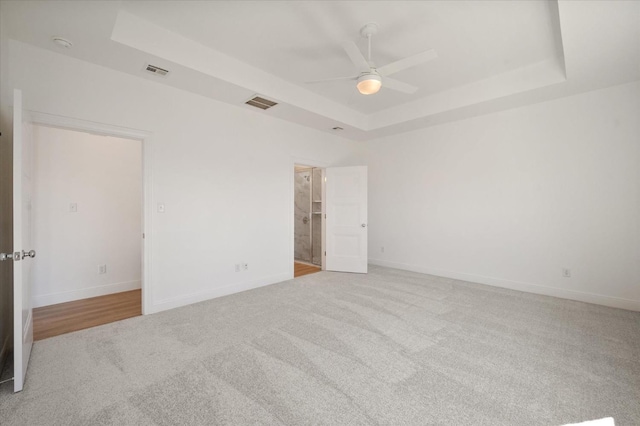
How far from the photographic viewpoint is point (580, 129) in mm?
3732

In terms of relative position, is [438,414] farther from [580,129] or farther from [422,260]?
[580,129]

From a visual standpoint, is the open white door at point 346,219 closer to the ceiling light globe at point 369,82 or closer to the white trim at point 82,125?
the ceiling light globe at point 369,82

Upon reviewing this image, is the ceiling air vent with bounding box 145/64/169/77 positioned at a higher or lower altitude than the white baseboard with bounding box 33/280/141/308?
higher

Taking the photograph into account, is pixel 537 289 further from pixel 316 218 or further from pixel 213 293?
pixel 213 293

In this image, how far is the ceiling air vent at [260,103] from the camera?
12.7 ft

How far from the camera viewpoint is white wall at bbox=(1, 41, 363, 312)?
278cm

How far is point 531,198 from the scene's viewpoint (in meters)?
4.12

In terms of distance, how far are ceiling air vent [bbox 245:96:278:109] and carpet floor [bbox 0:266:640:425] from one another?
2.79 m

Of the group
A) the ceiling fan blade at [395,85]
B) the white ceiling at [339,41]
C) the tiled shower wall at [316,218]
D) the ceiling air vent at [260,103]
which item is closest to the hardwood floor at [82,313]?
the white ceiling at [339,41]

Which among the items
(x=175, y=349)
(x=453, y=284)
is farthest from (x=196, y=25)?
(x=453, y=284)

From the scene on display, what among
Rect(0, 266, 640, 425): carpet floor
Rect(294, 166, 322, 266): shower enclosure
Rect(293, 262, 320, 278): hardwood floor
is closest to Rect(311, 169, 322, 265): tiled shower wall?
Rect(294, 166, 322, 266): shower enclosure

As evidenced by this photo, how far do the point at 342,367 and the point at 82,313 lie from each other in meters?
3.27

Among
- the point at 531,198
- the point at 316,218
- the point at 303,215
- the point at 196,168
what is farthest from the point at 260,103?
the point at 531,198

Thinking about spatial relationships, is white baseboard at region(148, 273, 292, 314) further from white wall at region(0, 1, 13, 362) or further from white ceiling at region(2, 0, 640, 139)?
white ceiling at region(2, 0, 640, 139)
